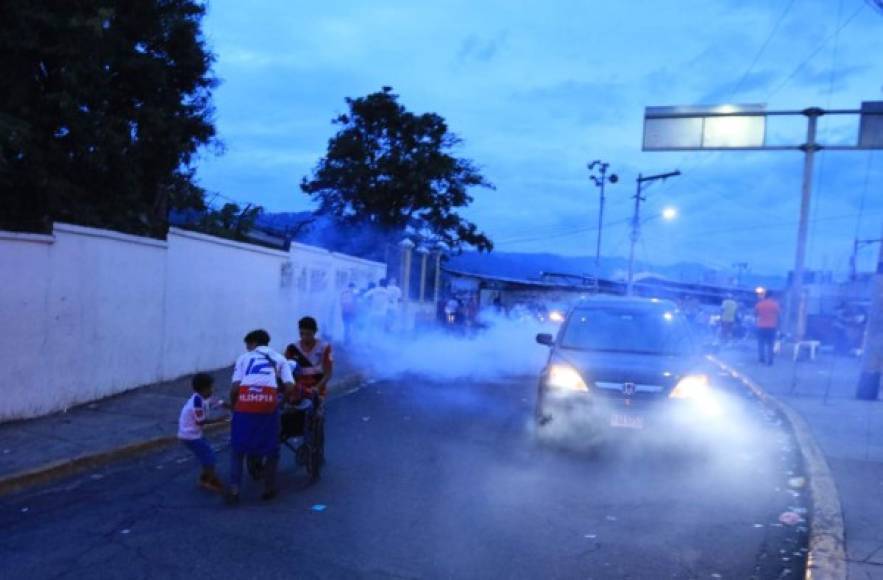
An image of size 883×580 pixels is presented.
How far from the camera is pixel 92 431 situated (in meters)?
8.34

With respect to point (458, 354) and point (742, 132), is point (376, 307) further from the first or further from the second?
point (742, 132)

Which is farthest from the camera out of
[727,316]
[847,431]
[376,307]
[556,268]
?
[556,268]

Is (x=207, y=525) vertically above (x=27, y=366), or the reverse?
(x=27, y=366)

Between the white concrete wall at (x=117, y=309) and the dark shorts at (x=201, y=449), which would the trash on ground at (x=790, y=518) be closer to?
the dark shorts at (x=201, y=449)

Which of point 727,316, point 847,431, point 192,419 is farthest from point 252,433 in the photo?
point 727,316

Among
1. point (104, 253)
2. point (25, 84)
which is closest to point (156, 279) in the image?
point (104, 253)

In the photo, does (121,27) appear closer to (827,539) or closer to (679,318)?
(679,318)

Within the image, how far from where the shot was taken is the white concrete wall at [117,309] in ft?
28.0

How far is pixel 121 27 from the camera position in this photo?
14.7m

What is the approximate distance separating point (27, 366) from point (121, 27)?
8558 millimetres

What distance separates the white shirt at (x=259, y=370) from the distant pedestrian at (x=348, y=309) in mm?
13238

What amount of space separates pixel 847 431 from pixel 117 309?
9452 millimetres

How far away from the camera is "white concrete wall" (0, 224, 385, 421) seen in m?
8.52

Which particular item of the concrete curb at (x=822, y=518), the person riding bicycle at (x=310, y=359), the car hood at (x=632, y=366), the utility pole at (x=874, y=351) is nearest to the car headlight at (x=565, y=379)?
the car hood at (x=632, y=366)
